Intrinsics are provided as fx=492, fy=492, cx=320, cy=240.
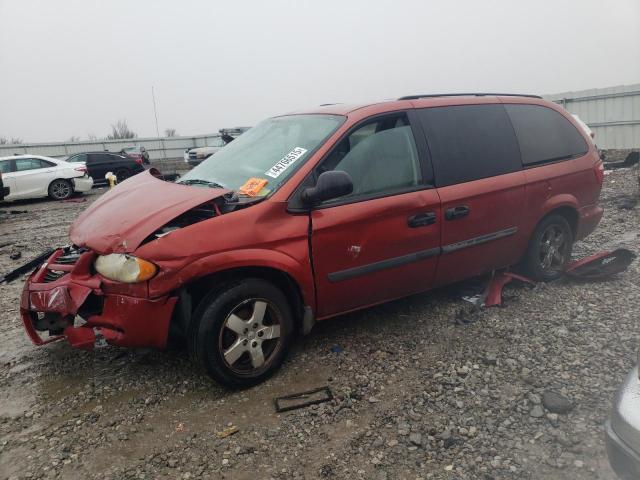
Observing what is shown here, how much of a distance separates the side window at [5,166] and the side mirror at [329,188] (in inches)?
522

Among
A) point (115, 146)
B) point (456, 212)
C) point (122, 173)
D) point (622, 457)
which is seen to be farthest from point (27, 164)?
point (115, 146)

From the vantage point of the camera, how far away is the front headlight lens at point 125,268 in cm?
275

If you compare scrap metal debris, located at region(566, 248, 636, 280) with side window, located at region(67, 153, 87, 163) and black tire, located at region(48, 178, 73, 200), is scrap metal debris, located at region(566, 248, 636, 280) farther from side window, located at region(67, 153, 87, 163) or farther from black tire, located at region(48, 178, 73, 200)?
side window, located at region(67, 153, 87, 163)

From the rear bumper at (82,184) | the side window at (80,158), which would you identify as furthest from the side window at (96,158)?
the rear bumper at (82,184)

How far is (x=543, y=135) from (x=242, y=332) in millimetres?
3210

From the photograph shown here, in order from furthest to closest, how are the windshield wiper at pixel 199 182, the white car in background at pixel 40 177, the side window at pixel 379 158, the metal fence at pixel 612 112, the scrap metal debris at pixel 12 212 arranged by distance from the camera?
1. the metal fence at pixel 612 112
2. the white car in background at pixel 40 177
3. the scrap metal debris at pixel 12 212
4. the windshield wiper at pixel 199 182
5. the side window at pixel 379 158

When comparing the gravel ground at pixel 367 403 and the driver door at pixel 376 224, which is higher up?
the driver door at pixel 376 224

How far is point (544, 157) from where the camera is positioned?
4.34 m

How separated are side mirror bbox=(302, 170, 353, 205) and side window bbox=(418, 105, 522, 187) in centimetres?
91

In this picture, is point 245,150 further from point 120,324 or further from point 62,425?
point 62,425

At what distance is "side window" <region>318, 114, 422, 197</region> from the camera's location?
3332 mm

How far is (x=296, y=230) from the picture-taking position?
3084 mm

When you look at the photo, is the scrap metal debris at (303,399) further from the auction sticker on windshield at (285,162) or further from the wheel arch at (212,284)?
the auction sticker on windshield at (285,162)

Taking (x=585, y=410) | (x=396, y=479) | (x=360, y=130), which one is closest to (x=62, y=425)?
(x=396, y=479)
